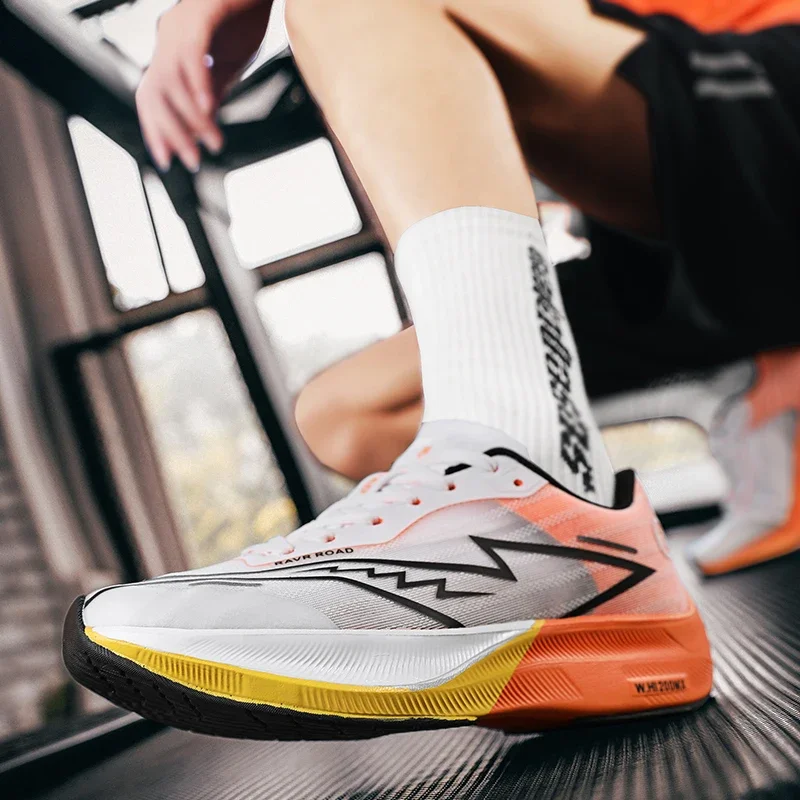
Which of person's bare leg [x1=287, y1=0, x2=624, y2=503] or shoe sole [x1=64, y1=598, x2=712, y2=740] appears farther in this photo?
person's bare leg [x1=287, y1=0, x2=624, y2=503]

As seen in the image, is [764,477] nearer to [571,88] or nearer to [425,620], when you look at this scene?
[571,88]

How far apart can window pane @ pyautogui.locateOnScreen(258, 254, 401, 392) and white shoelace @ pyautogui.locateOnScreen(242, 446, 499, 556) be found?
3.91ft

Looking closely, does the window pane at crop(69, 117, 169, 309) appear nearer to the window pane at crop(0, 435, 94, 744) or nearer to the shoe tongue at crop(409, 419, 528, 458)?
the window pane at crop(0, 435, 94, 744)

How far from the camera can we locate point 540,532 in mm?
414

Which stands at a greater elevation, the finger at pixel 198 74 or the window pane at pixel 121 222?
the window pane at pixel 121 222

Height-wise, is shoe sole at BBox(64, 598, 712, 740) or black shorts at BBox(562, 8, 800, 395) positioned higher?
black shorts at BBox(562, 8, 800, 395)

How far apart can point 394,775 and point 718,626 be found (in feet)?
1.31

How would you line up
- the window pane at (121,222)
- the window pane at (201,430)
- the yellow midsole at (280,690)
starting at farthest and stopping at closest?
1. the window pane at (201,430)
2. the window pane at (121,222)
3. the yellow midsole at (280,690)

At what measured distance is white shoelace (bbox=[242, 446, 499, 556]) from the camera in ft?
1.35

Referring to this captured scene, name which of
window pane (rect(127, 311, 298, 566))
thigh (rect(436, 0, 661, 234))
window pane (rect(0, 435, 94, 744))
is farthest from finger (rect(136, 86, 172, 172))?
window pane (rect(0, 435, 94, 744))

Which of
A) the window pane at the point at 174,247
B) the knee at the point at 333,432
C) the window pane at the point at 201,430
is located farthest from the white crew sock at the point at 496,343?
the window pane at the point at 201,430

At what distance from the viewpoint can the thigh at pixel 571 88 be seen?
0.59 m

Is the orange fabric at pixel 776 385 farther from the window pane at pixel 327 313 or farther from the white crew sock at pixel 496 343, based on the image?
the window pane at pixel 327 313

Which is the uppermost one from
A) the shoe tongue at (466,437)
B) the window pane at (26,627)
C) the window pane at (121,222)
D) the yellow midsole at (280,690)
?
the window pane at (121,222)
